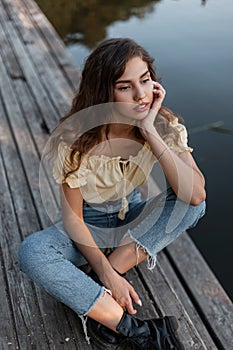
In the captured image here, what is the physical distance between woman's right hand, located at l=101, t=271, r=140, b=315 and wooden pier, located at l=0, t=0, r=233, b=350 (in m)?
0.12

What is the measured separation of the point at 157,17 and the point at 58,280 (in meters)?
4.82

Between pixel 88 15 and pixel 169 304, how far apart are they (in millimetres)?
4788

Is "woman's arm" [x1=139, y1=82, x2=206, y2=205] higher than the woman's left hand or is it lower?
lower

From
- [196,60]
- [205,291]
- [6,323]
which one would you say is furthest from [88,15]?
[6,323]

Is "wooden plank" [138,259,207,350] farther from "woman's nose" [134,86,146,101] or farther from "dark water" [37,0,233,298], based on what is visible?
"dark water" [37,0,233,298]

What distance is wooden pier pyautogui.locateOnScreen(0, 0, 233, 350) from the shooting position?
60.9 inches

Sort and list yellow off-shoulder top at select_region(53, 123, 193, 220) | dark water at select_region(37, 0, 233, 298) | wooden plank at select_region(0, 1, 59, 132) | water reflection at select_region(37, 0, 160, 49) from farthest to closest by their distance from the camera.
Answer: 1. water reflection at select_region(37, 0, 160, 49)
2. wooden plank at select_region(0, 1, 59, 132)
3. dark water at select_region(37, 0, 233, 298)
4. yellow off-shoulder top at select_region(53, 123, 193, 220)

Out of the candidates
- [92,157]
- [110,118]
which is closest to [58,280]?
[92,157]

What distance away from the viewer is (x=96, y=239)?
1.66 m

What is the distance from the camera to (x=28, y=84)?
3.38 meters

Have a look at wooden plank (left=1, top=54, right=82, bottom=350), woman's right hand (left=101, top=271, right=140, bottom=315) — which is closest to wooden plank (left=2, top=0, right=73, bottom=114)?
wooden plank (left=1, top=54, right=82, bottom=350)

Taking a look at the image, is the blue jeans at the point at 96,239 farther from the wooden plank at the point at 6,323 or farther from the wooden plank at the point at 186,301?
the wooden plank at the point at 186,301

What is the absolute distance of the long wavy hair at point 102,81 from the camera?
4.68 feet

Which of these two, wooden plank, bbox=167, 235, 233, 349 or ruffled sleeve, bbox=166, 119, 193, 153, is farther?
wooden plank, bbox=167, 235, 233, 349
